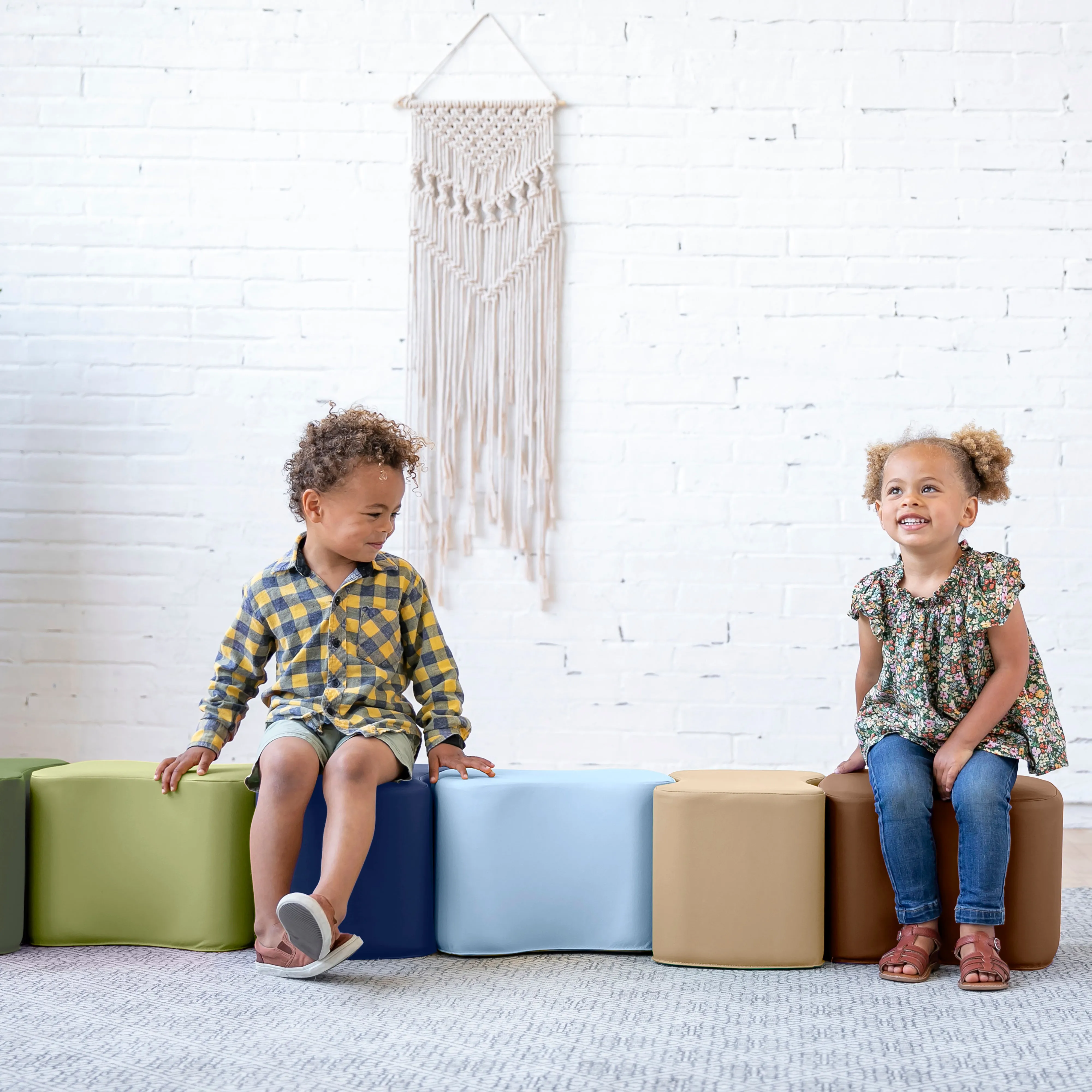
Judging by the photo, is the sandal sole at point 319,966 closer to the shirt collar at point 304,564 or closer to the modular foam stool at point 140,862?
the modular foam stool at point 140,862

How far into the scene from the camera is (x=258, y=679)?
170 cm

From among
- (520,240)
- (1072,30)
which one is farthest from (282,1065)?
(1072,30)

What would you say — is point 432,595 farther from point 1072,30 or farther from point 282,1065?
point 1072,30

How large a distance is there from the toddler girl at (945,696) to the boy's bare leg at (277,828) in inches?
30.2

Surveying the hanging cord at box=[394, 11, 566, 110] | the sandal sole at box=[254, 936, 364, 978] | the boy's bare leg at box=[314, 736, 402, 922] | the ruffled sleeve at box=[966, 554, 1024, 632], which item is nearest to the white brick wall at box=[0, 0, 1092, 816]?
the hanging cord at box=[394, 11, 566, 110]

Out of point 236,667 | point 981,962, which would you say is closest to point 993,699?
point 981,962

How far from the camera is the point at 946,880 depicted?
58.7 inches

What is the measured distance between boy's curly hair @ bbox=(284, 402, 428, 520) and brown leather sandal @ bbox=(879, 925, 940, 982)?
3.12 ft

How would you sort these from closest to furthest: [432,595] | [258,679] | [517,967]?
1. [517,967]
2. [258,679]
3. [432,595]

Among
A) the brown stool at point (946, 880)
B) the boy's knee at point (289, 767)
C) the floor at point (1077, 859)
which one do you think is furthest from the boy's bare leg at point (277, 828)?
the floor at point (1077, 859)

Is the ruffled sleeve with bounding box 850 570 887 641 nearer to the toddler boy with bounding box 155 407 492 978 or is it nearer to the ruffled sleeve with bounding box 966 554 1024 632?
the ruffled sleeve with bounding box 966 554 1024 632

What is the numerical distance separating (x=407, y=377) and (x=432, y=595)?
0.48m

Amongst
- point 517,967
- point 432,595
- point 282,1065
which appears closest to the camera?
point 282,1065

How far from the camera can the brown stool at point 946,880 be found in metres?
1.47
